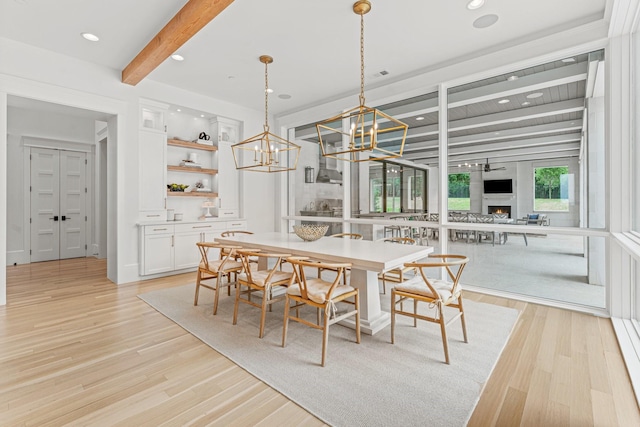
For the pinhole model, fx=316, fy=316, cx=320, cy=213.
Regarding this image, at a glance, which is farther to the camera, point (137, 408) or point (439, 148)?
point (439, 148)

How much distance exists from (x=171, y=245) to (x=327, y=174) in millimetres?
2956

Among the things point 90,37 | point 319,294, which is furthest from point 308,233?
point 90,37

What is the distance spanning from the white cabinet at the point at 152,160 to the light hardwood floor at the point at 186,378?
1.97 meters

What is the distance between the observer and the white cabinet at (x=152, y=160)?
15.8ft

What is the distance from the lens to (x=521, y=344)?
2604mm

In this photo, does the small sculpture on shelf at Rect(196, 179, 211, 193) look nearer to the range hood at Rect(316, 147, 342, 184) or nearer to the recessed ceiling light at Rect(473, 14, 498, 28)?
the range hood at Rect(316, 147, 342, 184)

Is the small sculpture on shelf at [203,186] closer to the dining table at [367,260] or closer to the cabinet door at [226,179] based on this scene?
the cabinet door at [226,179]

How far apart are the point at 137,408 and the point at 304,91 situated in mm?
4714


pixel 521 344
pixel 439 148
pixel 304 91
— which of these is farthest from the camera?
pixel 304 91

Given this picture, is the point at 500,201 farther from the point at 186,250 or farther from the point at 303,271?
the point at 186,250

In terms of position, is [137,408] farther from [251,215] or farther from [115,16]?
[251,215]

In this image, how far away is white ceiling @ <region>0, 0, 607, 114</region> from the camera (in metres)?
3.03

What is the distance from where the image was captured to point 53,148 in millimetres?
6430

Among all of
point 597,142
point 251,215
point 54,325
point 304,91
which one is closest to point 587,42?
point 597,142
